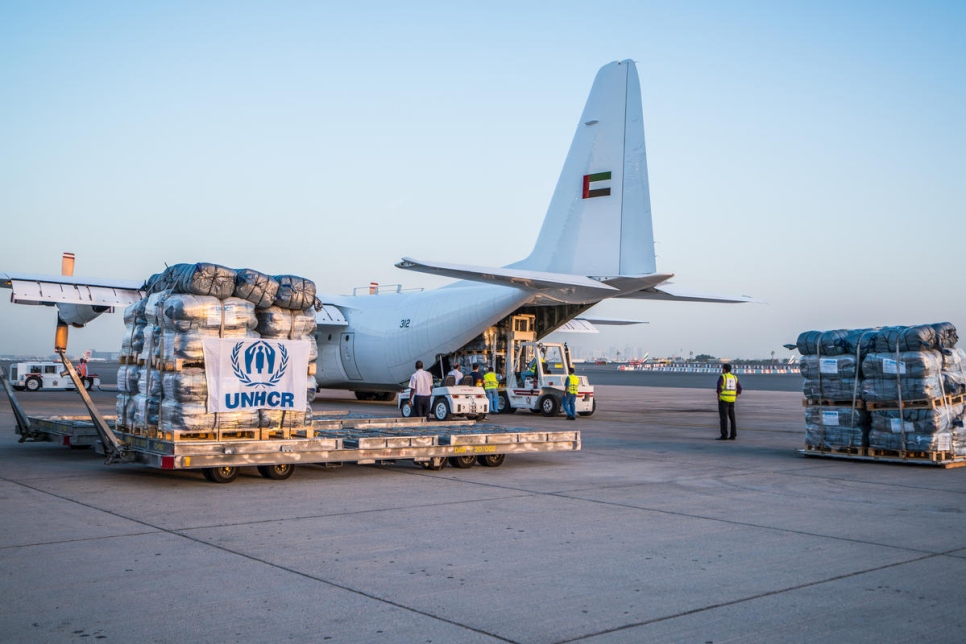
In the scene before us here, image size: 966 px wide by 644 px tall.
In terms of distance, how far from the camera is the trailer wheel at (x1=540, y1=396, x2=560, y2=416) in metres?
24.9

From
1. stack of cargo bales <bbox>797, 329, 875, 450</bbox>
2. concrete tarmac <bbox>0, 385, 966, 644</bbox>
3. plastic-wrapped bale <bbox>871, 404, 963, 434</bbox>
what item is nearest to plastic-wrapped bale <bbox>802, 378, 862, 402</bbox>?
stack of cargo bales <bbox>797, 329, 875, 450</bbox>

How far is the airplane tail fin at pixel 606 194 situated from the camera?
2277cm

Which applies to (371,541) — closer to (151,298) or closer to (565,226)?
(151,298)

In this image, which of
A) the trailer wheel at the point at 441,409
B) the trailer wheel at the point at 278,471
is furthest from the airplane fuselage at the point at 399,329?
the trailer wheel at the point at 278,471

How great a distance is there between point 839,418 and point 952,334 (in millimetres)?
2315

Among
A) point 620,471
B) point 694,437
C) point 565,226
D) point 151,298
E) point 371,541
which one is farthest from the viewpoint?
point 565,226

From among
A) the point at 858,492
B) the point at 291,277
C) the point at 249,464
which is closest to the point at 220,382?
the point at 249,464

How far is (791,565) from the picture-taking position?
23.0 ft

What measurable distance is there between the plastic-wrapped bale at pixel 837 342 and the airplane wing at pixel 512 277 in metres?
7.42

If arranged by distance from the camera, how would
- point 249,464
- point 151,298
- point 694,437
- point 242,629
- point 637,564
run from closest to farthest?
point 242,629, point 637,564, point 249,464, point 151,298, point 694,437

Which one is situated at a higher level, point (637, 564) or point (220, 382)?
point (220, 382)

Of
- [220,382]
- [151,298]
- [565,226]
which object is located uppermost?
[565,226]

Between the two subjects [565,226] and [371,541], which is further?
[565,226]

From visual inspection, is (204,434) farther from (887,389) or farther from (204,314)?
(887,389)
